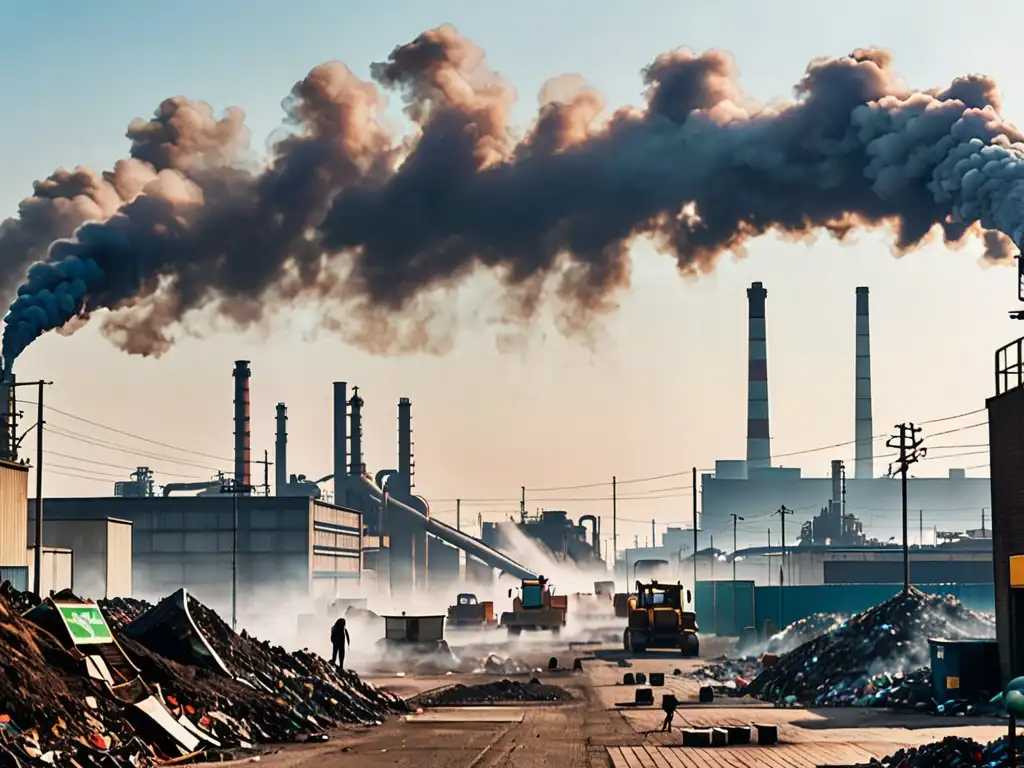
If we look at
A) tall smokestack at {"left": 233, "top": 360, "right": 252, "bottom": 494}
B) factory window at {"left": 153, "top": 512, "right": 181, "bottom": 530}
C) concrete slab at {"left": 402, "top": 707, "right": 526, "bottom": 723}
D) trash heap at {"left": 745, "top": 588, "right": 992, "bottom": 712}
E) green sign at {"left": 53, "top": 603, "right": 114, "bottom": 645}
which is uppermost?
tall smokestack at {"left": 233, "top": 360, "right": 252, "bottom": 494}

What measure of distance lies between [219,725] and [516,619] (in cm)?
5538

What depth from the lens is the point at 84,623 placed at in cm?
2986

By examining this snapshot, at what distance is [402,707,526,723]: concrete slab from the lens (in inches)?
1432

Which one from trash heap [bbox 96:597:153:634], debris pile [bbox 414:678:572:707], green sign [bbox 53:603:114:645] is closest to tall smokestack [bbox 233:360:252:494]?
trash heap [bbox 96:597:153:634]

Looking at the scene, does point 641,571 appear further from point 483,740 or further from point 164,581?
point 483,740

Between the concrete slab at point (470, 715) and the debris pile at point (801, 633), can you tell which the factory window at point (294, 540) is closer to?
the debris pile at point (801, 633)

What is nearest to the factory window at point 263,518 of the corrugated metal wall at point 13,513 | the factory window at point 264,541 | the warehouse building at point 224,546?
the warehouse building at point 224,546

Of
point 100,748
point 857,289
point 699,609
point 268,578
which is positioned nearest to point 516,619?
point 699,609

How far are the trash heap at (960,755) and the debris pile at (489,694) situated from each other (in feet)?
64.3

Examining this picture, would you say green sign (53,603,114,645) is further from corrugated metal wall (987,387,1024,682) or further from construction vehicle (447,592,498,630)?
construction vehicle (447,592,498,630)

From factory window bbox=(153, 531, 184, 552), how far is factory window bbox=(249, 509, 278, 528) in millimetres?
5362

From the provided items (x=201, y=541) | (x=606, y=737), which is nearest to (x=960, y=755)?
(x=606, y=737)

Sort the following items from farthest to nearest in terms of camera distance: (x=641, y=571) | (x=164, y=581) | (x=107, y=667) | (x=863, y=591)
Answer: (x=641, y=571)
(x=164, y=581)
(x=863, y=591)
(x=107, y=667)

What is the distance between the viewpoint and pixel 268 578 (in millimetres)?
116062
